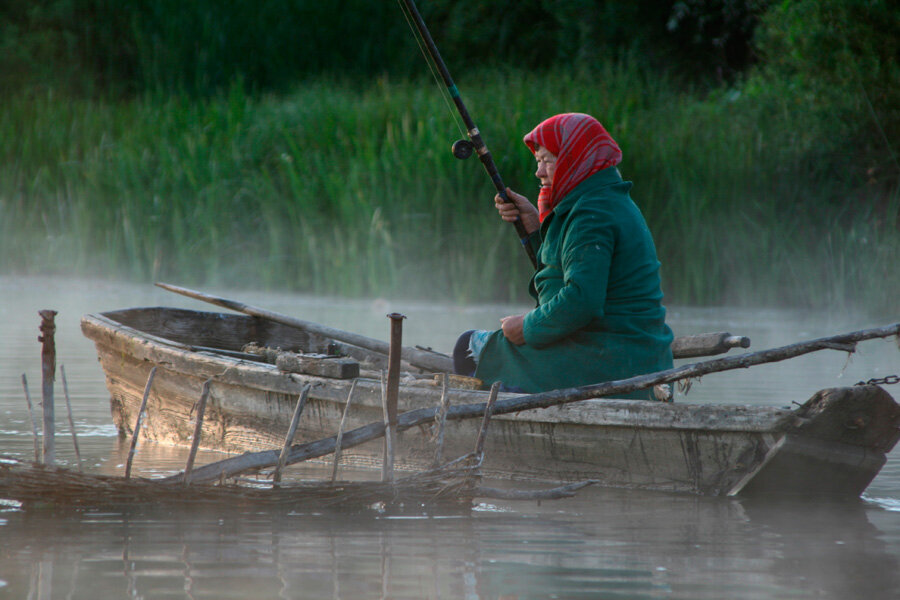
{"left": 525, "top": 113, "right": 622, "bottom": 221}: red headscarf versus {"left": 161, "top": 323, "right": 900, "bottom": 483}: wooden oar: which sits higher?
{"left": 525, "top": 113, "right": 622, "bottom": 221}: red headscarf

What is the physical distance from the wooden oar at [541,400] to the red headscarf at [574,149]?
0.81 m

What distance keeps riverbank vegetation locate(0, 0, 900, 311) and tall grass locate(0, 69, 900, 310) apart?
0.8 inches

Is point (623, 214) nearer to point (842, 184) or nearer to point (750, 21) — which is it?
point (842, 184)

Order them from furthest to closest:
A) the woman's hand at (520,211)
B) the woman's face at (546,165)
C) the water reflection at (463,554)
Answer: the woman's hand at (520,211)
the woman's face at (546,165)
the water reflection at (463,554)

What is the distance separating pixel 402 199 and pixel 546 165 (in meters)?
6.39

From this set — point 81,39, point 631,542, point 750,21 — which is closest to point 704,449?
point 631,542

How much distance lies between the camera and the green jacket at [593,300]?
408 cm

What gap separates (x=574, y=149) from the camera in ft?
14.0

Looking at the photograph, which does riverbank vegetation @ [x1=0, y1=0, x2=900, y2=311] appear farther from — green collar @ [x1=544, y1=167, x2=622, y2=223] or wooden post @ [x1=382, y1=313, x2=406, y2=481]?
wooden post @ [x1=382, y1=313, x2=406, y2=481]

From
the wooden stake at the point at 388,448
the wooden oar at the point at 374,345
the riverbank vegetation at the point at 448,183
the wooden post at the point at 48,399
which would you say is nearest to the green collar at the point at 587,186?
the wooden stake at the point at 388,448

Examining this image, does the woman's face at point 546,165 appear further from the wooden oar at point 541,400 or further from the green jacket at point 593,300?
the wooden oar at point 541,400

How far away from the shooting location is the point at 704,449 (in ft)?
13.3

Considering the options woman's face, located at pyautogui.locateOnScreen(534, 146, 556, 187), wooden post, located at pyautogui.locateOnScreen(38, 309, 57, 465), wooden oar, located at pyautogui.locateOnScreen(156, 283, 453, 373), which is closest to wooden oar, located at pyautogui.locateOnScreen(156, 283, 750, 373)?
wooden oar, located at pyautogui.locateOnScreen(156, 283, 453, 373)

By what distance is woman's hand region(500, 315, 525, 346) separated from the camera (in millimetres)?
4352
